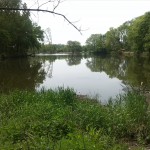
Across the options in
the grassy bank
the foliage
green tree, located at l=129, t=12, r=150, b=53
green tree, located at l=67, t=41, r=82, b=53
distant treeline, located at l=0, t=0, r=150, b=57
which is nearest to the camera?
the grassy bank

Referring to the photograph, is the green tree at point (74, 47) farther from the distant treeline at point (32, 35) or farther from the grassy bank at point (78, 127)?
the grassy bank at point (78, 127)

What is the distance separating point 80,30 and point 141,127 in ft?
15.4

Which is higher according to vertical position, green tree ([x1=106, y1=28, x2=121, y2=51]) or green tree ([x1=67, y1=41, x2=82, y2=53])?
green tree ([x1=106, y1=28, x2=121, y2=51])

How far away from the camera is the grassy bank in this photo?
20.9 ft

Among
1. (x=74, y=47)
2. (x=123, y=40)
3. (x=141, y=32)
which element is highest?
(x=141, y=32)

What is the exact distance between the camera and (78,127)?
820cm

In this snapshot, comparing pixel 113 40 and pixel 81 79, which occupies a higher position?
pixel 113 40

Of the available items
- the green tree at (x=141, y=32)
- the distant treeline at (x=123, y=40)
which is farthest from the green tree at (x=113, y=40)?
the green tree at (x=141, y=32)

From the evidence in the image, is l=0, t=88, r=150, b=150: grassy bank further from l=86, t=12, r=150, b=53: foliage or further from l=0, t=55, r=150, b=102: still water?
l=86, t=12, r=150, b=53: foliage

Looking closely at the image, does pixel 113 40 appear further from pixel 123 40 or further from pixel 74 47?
pixel 74 47

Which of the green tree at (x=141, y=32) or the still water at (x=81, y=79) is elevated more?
the green tree at (x=141, y=32)

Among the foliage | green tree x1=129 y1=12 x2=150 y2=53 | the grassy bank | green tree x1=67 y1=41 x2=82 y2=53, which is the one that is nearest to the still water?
the grassy bank

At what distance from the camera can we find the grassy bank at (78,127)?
20.9 ft

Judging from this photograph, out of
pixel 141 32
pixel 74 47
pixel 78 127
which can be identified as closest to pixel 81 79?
pixel 78 127
